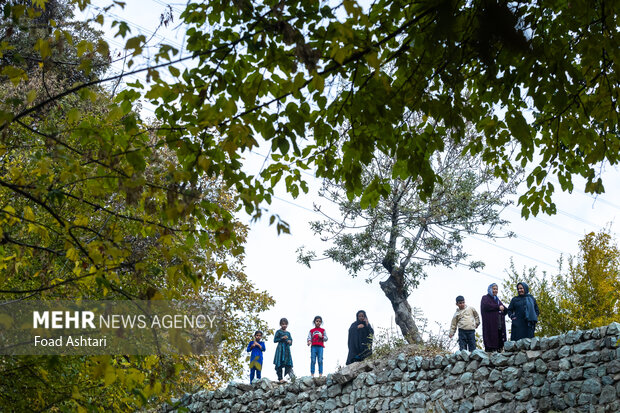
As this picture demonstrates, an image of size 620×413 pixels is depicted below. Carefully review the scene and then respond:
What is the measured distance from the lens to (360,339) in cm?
1341

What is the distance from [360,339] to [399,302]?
13.9 feet

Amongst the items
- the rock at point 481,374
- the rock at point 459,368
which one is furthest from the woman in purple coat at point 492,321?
the rock at point 481,374

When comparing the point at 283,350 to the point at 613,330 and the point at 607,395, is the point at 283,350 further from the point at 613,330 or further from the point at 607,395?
the point at 613,330

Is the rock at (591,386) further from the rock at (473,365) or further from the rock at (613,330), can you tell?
the rock at (473,365)

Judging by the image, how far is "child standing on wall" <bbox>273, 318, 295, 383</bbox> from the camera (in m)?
13.2

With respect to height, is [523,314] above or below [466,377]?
above

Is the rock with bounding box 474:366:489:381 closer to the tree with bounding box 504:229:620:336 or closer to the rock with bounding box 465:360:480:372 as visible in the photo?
the rock with bounding box 465:360:480:372

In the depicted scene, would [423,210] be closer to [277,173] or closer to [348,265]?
[348,265]

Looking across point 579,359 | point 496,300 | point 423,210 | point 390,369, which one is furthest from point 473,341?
point 423,210

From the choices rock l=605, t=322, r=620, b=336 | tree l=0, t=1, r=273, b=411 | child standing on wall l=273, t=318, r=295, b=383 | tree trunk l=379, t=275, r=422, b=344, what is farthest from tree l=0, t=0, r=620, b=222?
tree trunk l=379, t=275, r=422, b=344

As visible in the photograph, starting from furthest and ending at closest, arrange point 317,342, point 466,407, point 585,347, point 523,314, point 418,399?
point 317,342, point 523,314, point 418,399, point 466,407, point 585,347

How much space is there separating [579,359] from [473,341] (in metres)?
2.72

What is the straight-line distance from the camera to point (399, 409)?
1103 centimetres

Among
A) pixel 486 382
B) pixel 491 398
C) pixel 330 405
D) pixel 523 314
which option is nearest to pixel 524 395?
pixel 491 398
